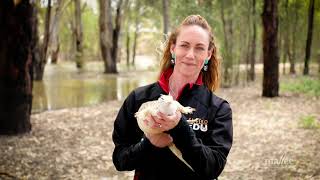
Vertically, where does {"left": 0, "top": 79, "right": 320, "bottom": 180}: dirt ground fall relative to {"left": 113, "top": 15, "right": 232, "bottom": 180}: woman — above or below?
below

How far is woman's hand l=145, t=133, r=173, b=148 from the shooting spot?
2197mm

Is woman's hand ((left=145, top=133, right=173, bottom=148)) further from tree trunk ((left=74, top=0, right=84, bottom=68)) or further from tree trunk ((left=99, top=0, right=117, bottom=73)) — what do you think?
tree trunk ((left=74, top=0, right=84, bottom=68))

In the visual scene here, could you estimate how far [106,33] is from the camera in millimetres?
28562

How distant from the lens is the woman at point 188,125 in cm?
226

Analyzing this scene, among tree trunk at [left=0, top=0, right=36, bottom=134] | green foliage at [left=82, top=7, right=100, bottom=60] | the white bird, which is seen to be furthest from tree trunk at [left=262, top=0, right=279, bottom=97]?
green foliage at [left=82, top=7, right=100, bottom=60]

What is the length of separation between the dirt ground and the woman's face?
422 centimetres

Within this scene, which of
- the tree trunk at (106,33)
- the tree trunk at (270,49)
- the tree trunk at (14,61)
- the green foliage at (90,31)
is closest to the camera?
the tree trunk at (14,61)

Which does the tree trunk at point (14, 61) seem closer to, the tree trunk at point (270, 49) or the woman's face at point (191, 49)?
the woman's face at point (191, 49)

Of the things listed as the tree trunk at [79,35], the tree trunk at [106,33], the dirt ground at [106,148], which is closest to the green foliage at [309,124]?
the dirt ground at [106,148]

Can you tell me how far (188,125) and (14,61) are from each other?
267 inches

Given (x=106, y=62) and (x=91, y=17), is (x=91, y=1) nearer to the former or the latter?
(x=91, y=17)

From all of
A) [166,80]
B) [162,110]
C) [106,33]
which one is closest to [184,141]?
[162,110]

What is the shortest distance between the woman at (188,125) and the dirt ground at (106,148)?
156 inches

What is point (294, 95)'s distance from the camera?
1465 centimetres
